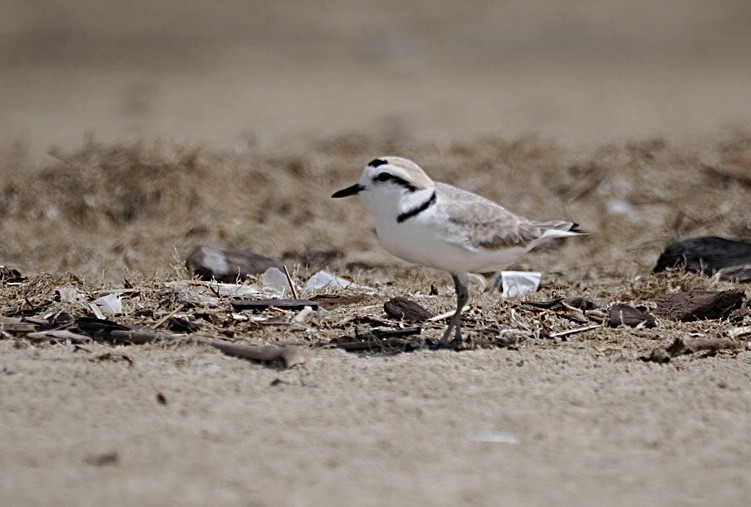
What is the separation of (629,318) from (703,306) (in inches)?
17.3

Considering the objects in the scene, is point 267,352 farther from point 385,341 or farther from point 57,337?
point 57,337

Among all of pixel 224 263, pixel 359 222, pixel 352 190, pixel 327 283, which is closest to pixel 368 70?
pixel 359 222

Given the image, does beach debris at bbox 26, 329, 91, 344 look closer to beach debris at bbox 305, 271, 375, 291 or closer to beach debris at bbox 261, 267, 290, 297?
beach debris at bbox 261, 267, 290, 297

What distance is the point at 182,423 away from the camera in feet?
14.2

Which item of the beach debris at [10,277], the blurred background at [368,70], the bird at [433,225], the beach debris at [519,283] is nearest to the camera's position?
the bird at [433,225]

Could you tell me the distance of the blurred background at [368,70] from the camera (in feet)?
48.2

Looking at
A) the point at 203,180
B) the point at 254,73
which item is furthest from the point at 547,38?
the point at 203,180

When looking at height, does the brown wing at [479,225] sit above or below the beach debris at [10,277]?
above

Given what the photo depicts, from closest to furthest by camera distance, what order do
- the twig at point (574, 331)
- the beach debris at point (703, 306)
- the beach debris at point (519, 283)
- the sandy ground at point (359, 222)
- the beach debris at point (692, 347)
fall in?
1. the sandy ground at point (359, 222)
2. the beach debris at point (692, 347)
3. the twig at point (574, 331)
4. the beach debris at point (703, 306)
5. the beach debris at point (519, 283)

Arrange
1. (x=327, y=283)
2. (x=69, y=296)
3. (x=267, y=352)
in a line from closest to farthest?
(x=267, y=352)
(x=69, y=296)
(x=327, y=283)

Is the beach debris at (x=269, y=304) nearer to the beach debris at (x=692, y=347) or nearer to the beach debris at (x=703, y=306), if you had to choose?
the beach debris at (x=692, y=347)

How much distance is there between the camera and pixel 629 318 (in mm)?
6012

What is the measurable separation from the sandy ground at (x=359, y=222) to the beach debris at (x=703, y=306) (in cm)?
15

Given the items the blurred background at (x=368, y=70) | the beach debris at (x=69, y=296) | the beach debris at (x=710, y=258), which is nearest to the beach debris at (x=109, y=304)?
the beach debris at (x=69, y=296)
